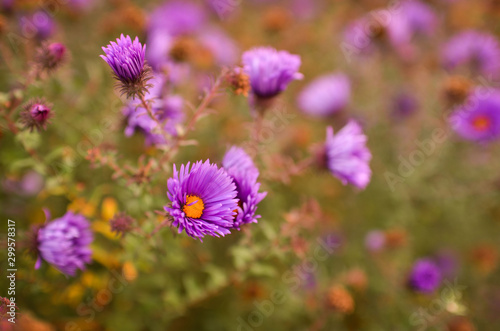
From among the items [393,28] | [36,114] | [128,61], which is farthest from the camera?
[393,28]

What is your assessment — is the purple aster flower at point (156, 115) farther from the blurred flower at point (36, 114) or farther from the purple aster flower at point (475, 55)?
the purple aster flower at point (475, 55)

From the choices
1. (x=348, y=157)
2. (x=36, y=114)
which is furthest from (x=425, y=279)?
(x=36, y=114)

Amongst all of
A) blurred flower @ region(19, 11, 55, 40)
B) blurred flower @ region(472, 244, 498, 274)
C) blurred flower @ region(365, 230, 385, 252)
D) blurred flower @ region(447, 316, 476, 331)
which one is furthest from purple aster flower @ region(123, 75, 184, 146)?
blurred flower @ region(472, 244, 498, 274)

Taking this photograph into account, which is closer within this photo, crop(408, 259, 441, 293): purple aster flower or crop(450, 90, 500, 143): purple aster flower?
crop(408, 259, 441, 293): purple aster flower

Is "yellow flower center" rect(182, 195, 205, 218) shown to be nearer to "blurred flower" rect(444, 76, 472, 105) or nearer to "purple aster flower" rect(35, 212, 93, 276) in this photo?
"purple aster flower" rect(35, 212, 93, 276)

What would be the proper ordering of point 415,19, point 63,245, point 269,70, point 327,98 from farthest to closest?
point 415,19 → point 327,98 → point 269,70 → point 63,245

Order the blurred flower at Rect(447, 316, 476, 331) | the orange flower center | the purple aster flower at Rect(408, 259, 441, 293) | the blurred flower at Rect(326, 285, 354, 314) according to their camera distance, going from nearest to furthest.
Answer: the blurred flower at Rect(326, 285, 354, 314)
the purple aster flower at Rect(408, 259, 441, 293)
the blurred flower at Rect(447, 316, 476, 331)
the orange flower center

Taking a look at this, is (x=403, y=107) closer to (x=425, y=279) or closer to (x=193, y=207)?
(x=425, y=279)
